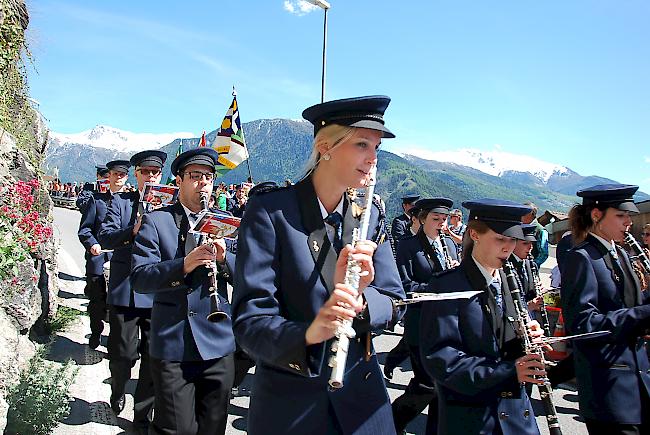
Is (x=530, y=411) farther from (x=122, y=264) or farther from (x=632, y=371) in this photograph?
(x=122, y=264)

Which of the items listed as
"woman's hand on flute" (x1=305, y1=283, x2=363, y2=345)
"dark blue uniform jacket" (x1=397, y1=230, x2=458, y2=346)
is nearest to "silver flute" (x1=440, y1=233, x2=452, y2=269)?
"dark blue uniform jacket" (x1=397, y1=230, x2=458, y2=346)

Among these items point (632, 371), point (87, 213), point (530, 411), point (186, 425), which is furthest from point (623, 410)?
point (87, 213)

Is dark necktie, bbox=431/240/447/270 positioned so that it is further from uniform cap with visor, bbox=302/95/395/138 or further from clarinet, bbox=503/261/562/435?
uniform cap with visor, bbox=302/95/395/138

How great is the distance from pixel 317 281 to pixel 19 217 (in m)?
4.41

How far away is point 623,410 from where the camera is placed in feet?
12.3

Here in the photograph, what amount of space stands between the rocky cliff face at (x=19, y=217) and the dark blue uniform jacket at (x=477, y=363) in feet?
9.45

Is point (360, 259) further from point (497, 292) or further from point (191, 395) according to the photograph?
point (191, 395)

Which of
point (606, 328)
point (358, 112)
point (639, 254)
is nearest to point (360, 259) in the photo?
point (358, 112)

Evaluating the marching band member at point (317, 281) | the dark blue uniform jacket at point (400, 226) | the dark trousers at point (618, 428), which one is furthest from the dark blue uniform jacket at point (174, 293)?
the dark blue uniform jacket at point (400, 226)

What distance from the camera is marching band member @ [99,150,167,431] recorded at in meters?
5.96

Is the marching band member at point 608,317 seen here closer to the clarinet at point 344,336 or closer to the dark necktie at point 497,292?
the dark necktie at point 497,292

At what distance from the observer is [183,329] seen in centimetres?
405

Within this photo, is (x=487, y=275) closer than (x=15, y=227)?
Yes

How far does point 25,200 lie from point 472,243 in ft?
14.4
